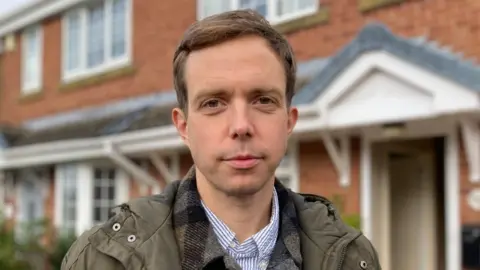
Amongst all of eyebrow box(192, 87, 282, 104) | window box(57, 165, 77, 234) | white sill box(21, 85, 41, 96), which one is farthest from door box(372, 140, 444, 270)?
white sill box(21, 85, 41, 96)

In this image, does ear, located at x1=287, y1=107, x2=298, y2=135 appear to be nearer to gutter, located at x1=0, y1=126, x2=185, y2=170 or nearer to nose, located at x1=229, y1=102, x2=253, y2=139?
nose, located at x1=229, y1=102, x2=253, y2=139

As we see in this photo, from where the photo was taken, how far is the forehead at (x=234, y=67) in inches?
66.0

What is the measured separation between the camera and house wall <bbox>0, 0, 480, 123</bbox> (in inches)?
205

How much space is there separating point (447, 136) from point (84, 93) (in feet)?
22.8

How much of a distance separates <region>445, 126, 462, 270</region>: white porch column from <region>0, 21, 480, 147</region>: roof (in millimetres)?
643

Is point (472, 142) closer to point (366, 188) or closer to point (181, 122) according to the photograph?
point (366, 188)

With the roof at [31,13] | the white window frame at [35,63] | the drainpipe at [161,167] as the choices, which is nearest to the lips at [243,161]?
the drainpipe at [161,167]

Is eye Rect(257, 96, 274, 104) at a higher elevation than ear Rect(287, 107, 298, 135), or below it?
higher

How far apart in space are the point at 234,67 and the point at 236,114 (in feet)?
0.44

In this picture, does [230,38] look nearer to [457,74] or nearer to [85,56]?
[457,74]

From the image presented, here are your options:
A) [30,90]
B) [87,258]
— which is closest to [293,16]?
[87,258]

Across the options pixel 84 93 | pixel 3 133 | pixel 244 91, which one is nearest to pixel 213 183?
pixel 244 91

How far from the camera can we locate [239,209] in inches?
69.0

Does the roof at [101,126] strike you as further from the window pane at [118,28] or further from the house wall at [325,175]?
the house wall at [325,175]
